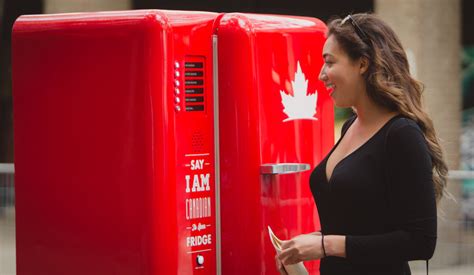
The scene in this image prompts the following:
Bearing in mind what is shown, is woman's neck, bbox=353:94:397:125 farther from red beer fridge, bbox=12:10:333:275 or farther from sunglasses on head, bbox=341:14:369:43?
red beer fridge, bbox=12:10:333:275

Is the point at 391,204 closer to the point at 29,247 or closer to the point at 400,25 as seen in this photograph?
the point at 29,247

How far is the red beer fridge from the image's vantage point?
4.25 meters

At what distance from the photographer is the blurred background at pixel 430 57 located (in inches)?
293

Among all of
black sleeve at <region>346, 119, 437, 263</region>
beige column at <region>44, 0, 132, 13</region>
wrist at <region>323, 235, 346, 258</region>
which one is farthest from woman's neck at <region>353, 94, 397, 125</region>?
beige column at <region>44, 0, 132, 13</region>

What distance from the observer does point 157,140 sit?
4223mm

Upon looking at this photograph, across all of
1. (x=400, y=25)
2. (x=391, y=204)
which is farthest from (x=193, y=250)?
(x=400, y=25)

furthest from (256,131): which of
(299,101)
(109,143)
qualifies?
(109,143)

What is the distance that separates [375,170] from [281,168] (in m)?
1.13

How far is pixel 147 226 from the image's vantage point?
14.0 ft

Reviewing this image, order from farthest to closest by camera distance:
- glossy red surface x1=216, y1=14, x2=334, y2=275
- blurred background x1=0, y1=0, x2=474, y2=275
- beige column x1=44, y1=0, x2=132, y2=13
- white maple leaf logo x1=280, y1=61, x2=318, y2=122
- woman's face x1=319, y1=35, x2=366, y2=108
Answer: beige column x1=44, y1=0, x2=132, y2=13, blurred background x1=0, y1=0, x2=474, y2=275, white maple leaf logo x1=280, y1=61, x2=318, y2=122, glossy red surface x1=216, y1=14, x2=334, y2=275, woman's face x1=319, y1=35, x2=366, y2=108

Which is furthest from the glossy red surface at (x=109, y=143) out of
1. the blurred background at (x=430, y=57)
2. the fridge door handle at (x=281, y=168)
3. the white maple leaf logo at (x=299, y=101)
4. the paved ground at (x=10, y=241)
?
the blurred background at (x=430, y=57)

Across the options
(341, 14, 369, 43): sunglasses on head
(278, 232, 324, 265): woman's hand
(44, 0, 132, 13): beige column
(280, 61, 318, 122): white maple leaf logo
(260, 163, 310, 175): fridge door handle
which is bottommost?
(278, 232, 324, 265): woman's hand

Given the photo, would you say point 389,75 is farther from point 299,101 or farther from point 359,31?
point 299,101

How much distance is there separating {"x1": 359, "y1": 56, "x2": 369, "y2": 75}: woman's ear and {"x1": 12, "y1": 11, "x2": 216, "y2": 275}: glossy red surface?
0.99 metres
